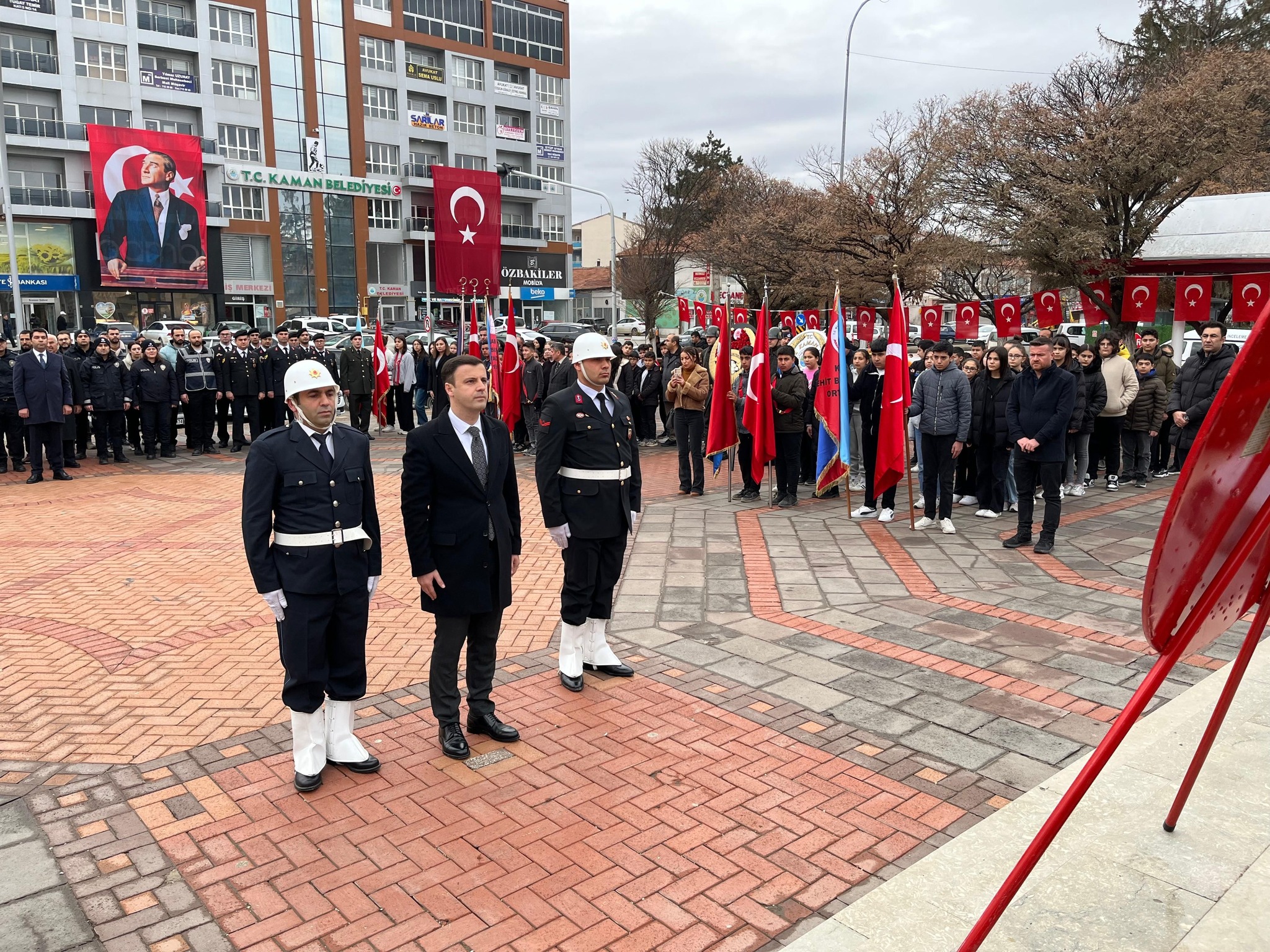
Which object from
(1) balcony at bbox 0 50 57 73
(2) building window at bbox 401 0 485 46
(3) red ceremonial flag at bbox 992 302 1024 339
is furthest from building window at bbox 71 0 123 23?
(3) red ceremonial flag at bbox 992 302 1024 339

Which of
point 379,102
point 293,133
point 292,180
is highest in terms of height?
point 379,102

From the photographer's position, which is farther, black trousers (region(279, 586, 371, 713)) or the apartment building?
the apartment building

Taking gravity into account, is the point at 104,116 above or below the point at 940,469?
above

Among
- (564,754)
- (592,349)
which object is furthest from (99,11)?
(564,754)

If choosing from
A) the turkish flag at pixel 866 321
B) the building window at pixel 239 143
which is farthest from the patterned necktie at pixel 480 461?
the building window at pixel 239 143

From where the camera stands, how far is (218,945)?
3104mm

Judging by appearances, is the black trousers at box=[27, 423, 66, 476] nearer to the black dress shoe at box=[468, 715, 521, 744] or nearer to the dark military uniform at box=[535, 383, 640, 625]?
the dark military uniform at box=[535, 383, 640, 625]

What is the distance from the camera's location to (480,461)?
4547mm

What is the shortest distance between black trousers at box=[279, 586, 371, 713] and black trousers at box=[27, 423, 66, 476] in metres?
11.2

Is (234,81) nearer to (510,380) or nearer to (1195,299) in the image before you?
(510,380)

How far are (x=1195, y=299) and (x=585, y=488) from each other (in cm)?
1502

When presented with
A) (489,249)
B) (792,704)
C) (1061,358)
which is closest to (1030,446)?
(1061,358)

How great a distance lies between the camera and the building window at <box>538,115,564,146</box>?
61.6m

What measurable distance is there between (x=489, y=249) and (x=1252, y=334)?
53.9 metres
